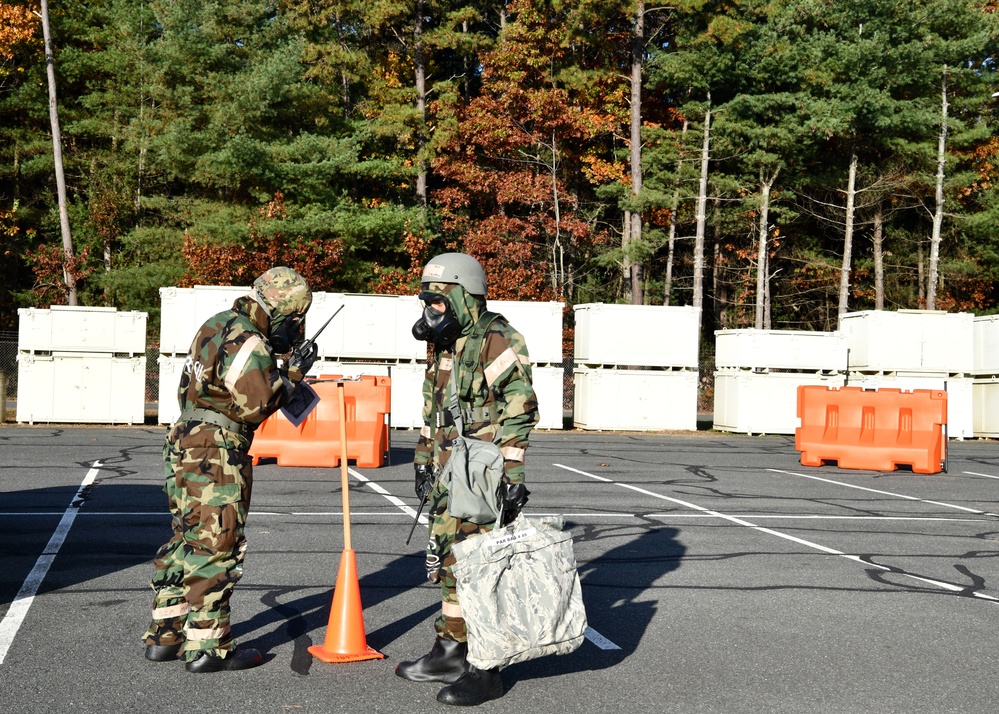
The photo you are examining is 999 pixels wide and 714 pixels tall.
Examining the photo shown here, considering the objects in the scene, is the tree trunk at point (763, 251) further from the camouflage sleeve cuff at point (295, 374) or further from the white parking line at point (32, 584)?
the camouflage sleeve cuff at point (295, 374)

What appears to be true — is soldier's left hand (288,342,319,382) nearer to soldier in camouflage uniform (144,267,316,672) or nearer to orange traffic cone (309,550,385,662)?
soldier in camouflage uniform (144,267,316,672)

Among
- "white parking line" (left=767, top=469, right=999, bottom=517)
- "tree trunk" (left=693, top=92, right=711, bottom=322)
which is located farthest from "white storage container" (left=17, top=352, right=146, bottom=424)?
"tree trunk" (left=693, top=92, right=711, bottom=322)

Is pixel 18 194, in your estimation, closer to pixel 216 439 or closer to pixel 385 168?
pixel 385 168

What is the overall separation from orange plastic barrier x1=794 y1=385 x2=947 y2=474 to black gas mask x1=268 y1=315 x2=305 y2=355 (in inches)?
482

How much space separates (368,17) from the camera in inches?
1419

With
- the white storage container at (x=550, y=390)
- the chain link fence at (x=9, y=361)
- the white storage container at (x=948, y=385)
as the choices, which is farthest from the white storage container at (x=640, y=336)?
the chain link fence at (x=9, y=361)

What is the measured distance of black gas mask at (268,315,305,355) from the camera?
5.30m

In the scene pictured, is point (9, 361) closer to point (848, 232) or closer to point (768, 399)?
point (768, 399)

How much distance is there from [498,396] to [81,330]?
55.2ft

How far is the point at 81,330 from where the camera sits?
65.0 feet

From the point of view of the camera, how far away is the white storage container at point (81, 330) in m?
19.7

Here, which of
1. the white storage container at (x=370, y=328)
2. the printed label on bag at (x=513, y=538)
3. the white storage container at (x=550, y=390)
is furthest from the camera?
the white storage container at (x=550, y=390)

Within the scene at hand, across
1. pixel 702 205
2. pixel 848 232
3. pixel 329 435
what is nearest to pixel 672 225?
pixel 702 205

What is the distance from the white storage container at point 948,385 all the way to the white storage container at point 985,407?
0.68ft
